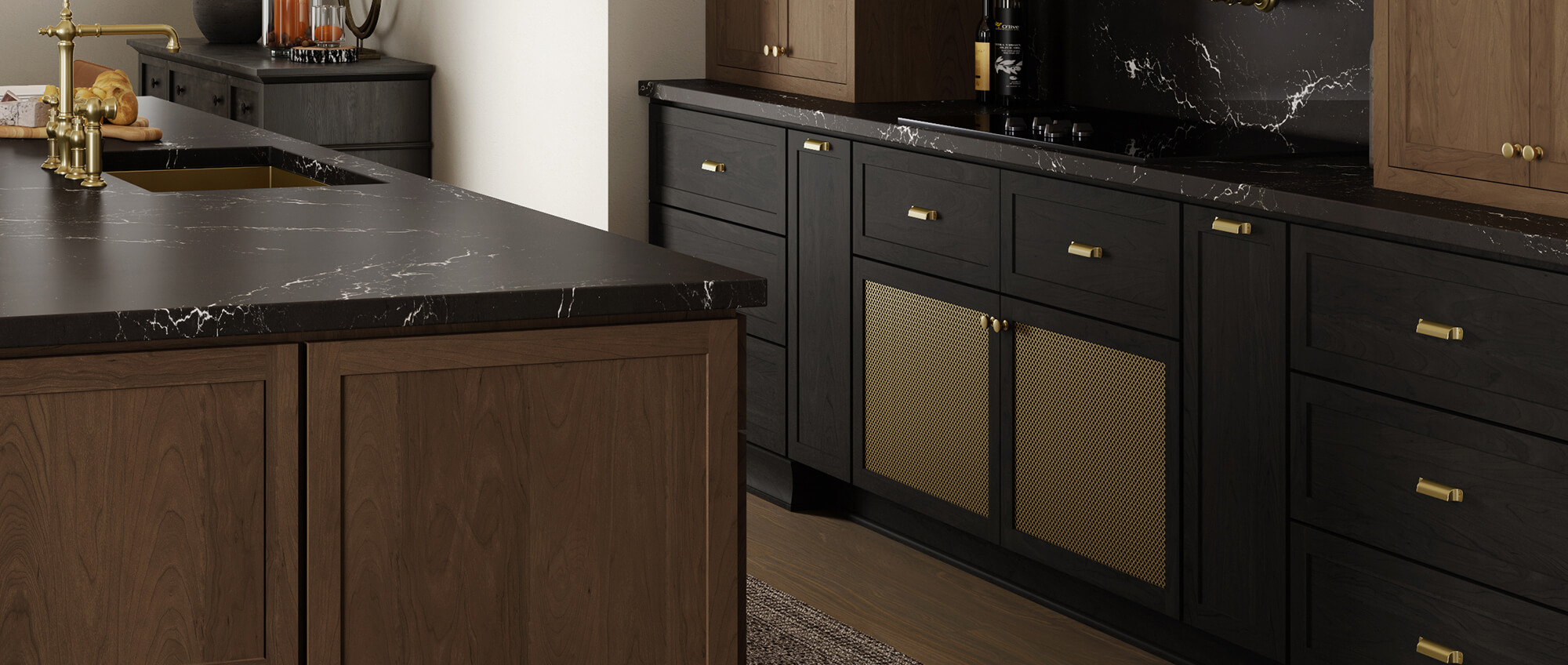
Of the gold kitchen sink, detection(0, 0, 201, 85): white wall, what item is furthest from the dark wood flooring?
detection(0, 0, 201, 85): white wall

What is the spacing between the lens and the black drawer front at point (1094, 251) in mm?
2727

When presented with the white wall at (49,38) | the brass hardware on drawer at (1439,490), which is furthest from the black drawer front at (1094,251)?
the white wall at (49,38)

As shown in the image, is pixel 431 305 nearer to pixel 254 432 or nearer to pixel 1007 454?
pixel 254 432

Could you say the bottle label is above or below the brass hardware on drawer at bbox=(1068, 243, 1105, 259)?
above

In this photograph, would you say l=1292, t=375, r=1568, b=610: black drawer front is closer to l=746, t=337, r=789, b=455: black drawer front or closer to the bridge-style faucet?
l=746, t=337, r=789, b=455: black drawer front

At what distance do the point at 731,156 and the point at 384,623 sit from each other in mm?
2188

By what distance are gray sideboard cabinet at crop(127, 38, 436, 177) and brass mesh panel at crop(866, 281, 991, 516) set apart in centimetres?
228

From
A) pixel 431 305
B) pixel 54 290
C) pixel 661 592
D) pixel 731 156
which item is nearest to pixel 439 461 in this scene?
pixel 431 305

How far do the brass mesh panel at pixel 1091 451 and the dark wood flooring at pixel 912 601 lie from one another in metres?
0.16

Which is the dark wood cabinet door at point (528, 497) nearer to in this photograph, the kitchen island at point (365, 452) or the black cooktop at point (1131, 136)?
the kitchen island at point (365, 452)

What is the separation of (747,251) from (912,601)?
99 cm

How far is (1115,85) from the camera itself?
11.9 feet

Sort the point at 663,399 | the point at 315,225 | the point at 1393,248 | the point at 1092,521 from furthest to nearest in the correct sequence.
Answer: the point at 1092,521 → the point at 1393,248 → the point at 315,225 → the point at 663,399

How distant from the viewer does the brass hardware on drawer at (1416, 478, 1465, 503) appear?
2.26m
